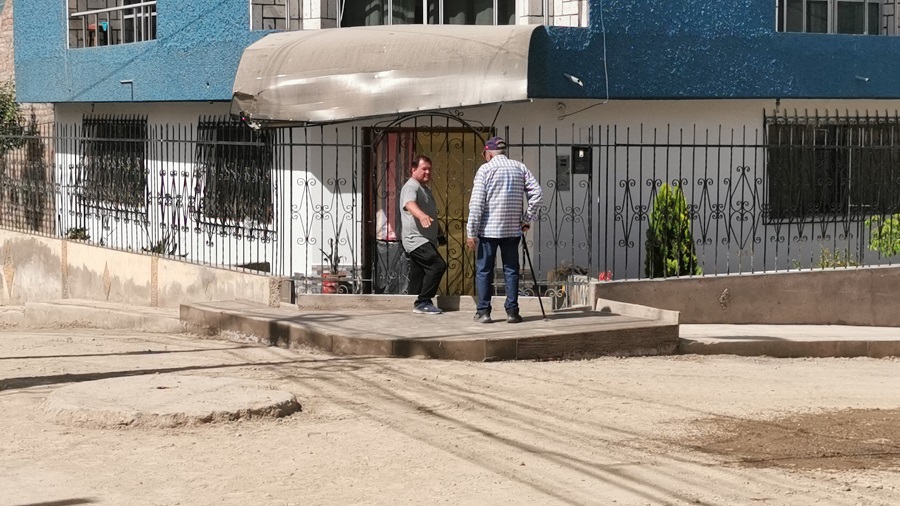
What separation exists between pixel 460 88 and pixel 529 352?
11.7ft

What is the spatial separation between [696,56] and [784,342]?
4.31 m

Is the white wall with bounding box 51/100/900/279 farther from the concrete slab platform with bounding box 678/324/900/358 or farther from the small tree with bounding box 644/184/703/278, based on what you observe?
the concrete slab platform with bounding box 678/324/900/358

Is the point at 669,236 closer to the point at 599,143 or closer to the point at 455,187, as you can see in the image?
the point at 599,143

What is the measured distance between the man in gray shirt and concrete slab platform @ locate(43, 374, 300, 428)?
138 inches

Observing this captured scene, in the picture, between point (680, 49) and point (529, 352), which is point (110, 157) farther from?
point (529, 352)

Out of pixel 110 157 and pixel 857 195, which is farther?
pixel 110 157

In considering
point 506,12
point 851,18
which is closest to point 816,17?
point 851,18

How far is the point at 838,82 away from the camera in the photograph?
54.9 feet

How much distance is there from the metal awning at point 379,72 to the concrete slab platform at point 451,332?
233 cm

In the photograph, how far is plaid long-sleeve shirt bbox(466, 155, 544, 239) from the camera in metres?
11.9

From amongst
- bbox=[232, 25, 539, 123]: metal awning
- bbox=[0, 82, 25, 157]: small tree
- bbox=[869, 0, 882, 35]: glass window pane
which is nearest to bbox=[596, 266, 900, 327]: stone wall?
bbox=[232, 25, 539, 123]: metal awning

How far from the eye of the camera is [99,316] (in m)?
15.1

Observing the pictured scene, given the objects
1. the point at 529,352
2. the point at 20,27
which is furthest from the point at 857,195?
the point at 20,27

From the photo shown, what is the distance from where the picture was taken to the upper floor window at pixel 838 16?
16.9 m
